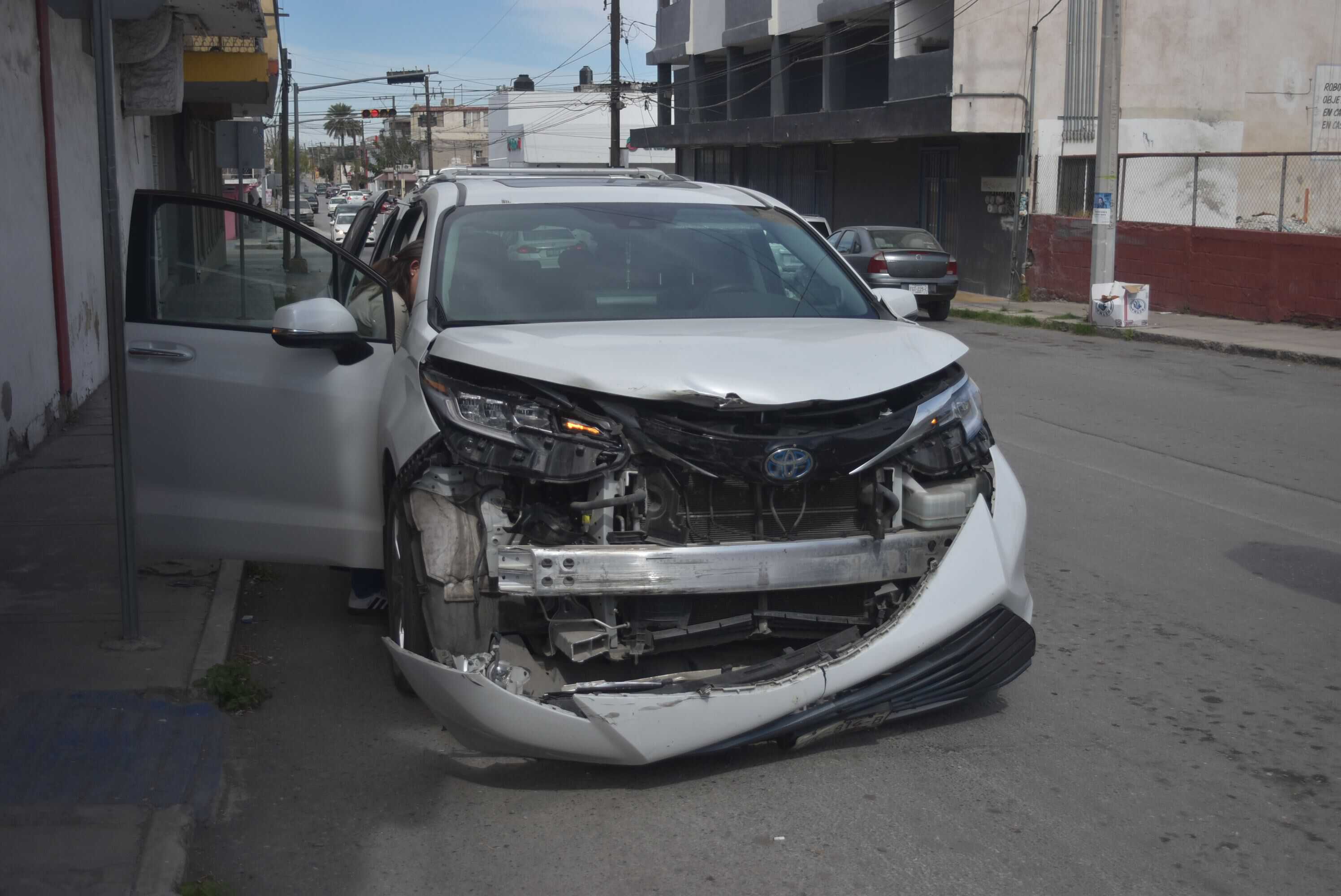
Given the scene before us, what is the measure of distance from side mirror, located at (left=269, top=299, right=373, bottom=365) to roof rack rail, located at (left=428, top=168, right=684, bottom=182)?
1555 mm

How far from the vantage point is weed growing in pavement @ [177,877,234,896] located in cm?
360

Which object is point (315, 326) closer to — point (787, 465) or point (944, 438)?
point (787, 465)

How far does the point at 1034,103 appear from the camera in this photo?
27.6m

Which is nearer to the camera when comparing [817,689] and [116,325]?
[817,689]

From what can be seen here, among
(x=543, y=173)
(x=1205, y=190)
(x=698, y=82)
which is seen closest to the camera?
(x=543, y=173)

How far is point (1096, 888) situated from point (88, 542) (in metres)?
5.57

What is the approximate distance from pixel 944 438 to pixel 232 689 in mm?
2703

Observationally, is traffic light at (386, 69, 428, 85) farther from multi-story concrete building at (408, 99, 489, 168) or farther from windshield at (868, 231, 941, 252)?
multi-story concrete building at (408, 99, 489, 168)

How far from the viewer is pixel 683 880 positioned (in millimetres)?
3719

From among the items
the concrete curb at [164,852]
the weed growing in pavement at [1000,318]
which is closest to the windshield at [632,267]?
the concrete curb at [164,852]

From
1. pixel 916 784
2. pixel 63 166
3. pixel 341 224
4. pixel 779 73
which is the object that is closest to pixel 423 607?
pixel 916 784

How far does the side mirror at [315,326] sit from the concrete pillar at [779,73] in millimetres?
34476

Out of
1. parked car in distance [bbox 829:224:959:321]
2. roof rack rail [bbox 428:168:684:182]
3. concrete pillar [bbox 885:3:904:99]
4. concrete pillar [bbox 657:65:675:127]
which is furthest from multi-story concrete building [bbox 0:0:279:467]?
concrete pillar [bbox 657:65:675:127]

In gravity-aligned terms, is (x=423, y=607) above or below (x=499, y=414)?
below
